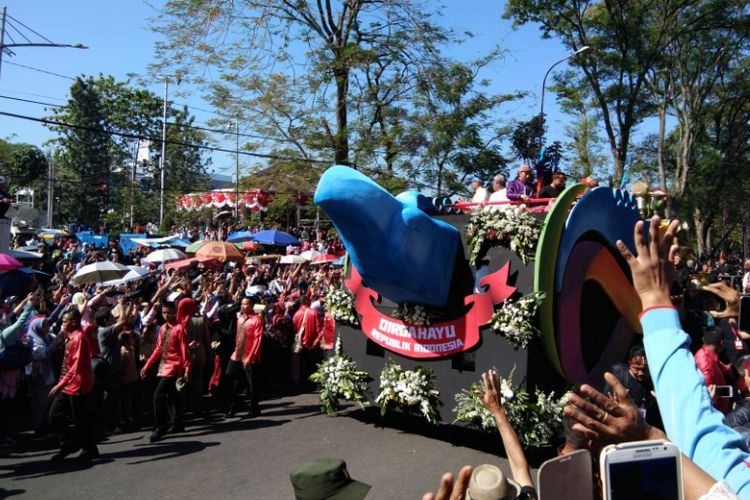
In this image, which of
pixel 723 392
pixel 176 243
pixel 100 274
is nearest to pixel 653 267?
pixel 723 392

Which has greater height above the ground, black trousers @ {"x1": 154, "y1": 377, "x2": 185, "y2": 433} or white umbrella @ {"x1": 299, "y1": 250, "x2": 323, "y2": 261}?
white umbrella @ {"x1": 299, "y1": 250, "x2": 323, "y2": 261}

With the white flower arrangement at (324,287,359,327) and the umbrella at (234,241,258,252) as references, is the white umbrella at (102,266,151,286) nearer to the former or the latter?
the white flower arrangement at (324,287,359,327)

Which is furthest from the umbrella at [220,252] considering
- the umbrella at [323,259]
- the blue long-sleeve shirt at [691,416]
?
the blue long-sleeve shirt at [691,416]

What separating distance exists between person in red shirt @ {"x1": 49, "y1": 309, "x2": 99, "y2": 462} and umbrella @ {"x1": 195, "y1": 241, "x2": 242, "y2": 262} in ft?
25.5

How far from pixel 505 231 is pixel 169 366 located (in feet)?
14.2

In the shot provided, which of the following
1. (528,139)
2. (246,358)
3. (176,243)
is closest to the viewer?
(246,358)

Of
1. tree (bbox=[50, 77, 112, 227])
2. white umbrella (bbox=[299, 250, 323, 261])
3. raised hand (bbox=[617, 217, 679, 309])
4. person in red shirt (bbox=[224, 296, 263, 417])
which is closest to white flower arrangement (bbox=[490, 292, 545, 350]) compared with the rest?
person in red shirt (bbox=[224, 296, 263, 417])

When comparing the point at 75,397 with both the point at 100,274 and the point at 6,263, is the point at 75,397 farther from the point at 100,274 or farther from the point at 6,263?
the point at 100,274

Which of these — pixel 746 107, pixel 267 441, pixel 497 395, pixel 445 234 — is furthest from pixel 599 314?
pixel 746 107

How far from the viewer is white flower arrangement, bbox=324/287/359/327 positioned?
855 centimetres

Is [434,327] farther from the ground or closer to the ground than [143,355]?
farther from the ground

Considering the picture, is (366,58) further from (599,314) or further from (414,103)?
(599,314)

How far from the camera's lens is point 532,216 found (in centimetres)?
715

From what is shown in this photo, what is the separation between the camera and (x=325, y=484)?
2.91 m
